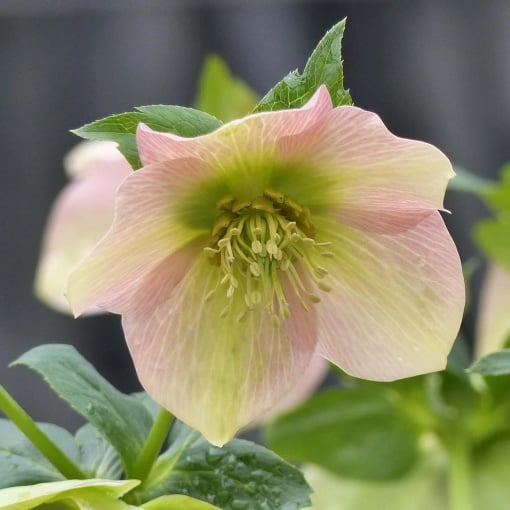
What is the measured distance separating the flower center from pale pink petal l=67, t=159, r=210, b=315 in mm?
20

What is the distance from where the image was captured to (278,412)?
1.82ft

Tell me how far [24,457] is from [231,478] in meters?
0.08

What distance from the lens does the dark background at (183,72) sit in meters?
1.43

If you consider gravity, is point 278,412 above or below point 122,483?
below

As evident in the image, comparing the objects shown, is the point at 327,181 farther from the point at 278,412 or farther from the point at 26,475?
the point at 278,412

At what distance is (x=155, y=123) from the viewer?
291 millimetres

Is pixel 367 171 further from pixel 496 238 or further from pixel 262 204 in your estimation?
pixel 496 238

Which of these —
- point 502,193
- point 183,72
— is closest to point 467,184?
point 502,193

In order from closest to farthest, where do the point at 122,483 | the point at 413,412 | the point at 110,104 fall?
the point at 122,483 < the point at 413,412 < the point at 110,104

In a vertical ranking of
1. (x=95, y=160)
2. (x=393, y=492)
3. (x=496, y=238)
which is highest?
(x=95, y=160)

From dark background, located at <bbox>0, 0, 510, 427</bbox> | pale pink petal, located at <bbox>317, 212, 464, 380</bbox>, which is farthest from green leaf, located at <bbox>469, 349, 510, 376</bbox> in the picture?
dark background, located at <bbox>0, 0, 510, 427</bbox>

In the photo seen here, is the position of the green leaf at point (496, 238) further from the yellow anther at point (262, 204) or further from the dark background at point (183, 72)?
the dark background at point (183, 72)

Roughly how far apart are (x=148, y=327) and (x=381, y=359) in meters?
0.09

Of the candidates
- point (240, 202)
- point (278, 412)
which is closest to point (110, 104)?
point (278, 412)
